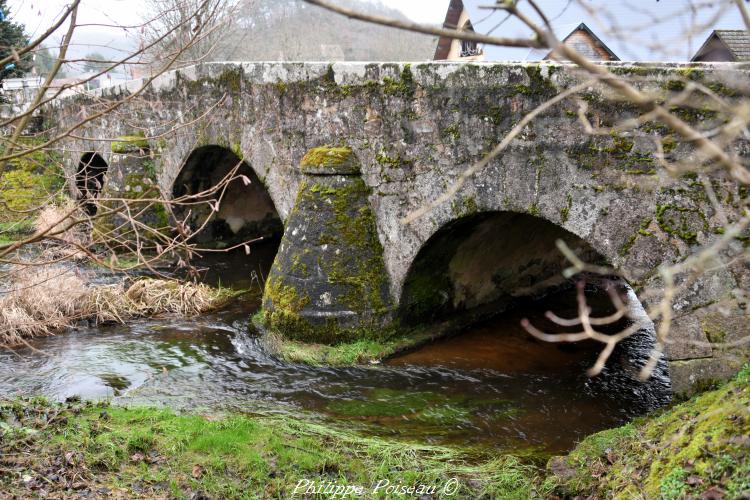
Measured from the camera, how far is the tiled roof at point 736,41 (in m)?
10.2

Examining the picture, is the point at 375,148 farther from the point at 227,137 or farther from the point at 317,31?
the point at 317,31

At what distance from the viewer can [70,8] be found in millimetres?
3717

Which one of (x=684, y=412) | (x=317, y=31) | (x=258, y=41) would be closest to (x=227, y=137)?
(x=684, y=412)

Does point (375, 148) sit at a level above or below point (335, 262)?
above

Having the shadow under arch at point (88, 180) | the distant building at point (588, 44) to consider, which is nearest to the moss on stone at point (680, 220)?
the shadow under arch at point (88, 180)

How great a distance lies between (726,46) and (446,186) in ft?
20.0

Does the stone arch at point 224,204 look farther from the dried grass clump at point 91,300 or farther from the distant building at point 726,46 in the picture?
the distant building at point 726,46

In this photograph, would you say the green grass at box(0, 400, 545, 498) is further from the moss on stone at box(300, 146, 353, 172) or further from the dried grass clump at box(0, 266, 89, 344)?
the moss on stone at box(300, 146, 353, 172)

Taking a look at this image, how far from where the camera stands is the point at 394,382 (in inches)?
290

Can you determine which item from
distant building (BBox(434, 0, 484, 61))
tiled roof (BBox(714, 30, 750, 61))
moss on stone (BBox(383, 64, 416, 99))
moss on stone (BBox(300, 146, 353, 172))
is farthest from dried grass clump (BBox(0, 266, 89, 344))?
distant building (BBox(434, 0, 484, 61))

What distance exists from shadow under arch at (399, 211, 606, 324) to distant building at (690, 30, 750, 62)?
3.74 m

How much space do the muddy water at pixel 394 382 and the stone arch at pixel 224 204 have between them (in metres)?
4.57

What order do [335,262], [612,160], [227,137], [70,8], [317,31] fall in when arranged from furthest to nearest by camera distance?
[317,31] < [227,137] < [335,262] < [612,160] < [70,8]

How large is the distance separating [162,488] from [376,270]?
397cm
